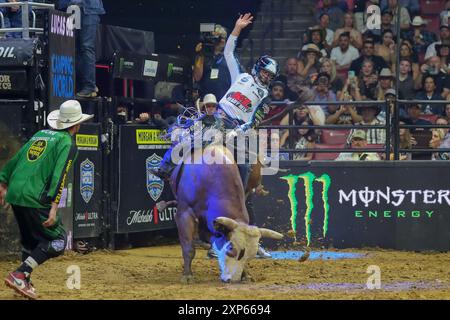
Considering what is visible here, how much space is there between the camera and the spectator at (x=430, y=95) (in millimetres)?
17016

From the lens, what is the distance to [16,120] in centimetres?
1197

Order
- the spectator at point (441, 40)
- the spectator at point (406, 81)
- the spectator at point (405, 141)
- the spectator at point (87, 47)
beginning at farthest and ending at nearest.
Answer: the spectator at point (441, 40), the spectator at point (406, 81), the spectator at point (405, 141), the spectator at point (87, 47)

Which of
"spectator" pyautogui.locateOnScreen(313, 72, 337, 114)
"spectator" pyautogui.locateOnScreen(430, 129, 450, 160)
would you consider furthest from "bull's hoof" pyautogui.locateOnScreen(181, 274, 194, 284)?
"spectator" pyautogui.locateOnScreen(313, 72, 337, 114)

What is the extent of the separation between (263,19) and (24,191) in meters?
11.2

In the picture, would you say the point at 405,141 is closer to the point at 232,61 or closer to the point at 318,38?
the point at 232,61

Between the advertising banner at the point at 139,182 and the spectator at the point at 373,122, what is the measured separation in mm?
2924

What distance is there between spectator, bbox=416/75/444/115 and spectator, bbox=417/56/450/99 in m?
0.12

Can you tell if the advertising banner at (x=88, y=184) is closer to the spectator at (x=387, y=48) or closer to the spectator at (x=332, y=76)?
the spectator at (x=332, y=76)

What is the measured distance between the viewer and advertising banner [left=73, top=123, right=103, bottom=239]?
13.0 metres

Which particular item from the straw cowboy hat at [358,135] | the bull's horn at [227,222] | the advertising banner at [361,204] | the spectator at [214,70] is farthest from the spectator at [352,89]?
the bull's horn at [227,222]

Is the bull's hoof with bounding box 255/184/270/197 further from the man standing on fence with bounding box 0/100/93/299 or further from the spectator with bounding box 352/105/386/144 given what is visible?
the man standing on fence with bounding box 0/100/93/299

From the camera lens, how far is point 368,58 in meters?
17.9
